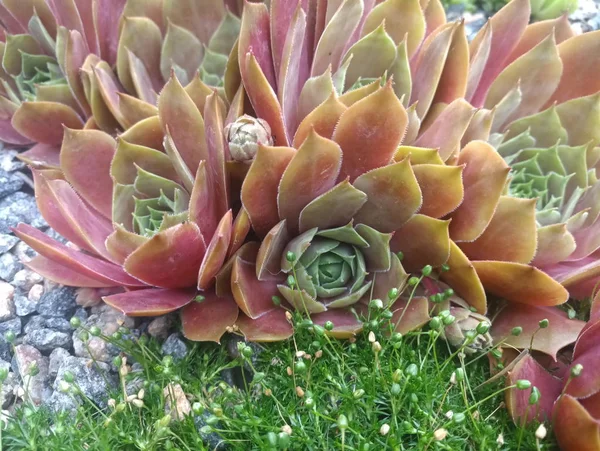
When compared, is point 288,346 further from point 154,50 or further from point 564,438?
point 154,50

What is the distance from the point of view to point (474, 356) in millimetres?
1186

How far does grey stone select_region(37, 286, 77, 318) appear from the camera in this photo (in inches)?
50.4

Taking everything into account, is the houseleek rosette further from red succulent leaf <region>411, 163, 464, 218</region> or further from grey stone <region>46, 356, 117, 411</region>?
grey stone <region>46, 356, 117, 411</region>

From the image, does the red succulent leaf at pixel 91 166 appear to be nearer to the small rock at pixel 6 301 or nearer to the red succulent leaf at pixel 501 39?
the small rock at pixel 6 301

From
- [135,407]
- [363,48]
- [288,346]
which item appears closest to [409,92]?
[363,48]

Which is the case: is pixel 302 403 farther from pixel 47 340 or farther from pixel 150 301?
pixel 47 340

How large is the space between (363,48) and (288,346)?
0.66 metres

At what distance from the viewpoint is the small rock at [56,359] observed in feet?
3.92

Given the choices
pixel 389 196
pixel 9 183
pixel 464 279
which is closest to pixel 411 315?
pixel 464 279

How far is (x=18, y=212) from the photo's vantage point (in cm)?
146

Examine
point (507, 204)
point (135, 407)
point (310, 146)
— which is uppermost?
point (310, 146)

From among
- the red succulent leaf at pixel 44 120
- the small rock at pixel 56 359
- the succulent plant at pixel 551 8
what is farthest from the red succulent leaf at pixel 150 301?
the succulent plant at pixel 551 8

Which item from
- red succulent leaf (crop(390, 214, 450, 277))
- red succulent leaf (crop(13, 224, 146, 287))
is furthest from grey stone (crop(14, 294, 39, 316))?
red succulent leaf (crop(390, 214, 450, 277))

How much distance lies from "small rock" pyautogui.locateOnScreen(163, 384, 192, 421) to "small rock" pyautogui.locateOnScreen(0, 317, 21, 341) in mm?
383
